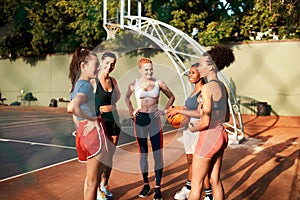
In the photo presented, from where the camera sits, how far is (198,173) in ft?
8.35

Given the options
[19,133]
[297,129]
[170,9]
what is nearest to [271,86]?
[297,129]

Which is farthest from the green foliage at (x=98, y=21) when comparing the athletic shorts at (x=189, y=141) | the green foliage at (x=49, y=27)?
the athletic shorts at (x=189, y=141)

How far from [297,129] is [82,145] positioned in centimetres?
801

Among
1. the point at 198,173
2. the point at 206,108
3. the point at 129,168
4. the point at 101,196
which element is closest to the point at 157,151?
the point at 101,196

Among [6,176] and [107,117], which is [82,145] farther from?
[6,176]

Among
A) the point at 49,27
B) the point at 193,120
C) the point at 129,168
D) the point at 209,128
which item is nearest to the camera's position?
the point at 209,128

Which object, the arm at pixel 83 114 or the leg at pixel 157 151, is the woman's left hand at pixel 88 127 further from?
the leg at pixel 157 151

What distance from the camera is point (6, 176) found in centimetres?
422

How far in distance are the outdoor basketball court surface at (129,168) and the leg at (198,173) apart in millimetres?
1043

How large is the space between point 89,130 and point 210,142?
3.13 feet

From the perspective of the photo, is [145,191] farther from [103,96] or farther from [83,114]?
[83,114]

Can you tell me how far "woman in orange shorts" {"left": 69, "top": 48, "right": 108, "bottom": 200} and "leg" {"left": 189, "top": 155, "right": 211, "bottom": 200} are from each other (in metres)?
0.73

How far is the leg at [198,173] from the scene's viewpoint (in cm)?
253

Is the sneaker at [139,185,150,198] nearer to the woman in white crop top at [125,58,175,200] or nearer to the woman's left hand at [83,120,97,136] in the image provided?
the woman in white crop top at [125,58,175,200]
